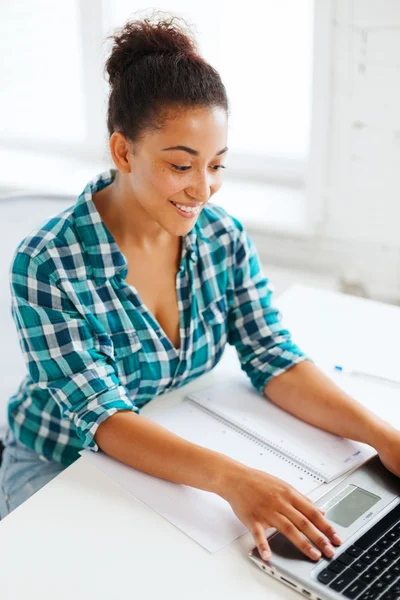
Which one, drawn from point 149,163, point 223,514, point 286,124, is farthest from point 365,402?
point 286,124

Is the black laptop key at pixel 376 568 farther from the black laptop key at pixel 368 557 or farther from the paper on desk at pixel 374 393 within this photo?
the paper on desk at pixel 374 393

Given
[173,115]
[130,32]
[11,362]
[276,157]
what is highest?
[130,32]

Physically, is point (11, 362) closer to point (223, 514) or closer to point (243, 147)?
point (223, 514)

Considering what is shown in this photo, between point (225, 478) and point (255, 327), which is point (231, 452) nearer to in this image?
point (225, 478)

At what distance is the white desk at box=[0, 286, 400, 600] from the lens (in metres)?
0.79

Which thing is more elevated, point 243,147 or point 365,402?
point 243,147

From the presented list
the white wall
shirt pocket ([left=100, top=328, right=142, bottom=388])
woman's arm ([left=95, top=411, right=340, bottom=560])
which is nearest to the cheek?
shirt pocket ([left=100, top=328, right=142, bottom=388])

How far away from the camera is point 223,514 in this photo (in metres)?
0.92

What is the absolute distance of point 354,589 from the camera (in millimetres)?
762

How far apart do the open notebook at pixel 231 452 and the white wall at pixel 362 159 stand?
73cm

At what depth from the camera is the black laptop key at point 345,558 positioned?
2.65 feet

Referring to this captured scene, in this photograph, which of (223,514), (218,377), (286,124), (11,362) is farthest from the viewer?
(286,124)

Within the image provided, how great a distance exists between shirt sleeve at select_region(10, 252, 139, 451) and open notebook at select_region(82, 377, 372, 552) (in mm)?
66

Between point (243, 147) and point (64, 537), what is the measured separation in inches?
61.8
